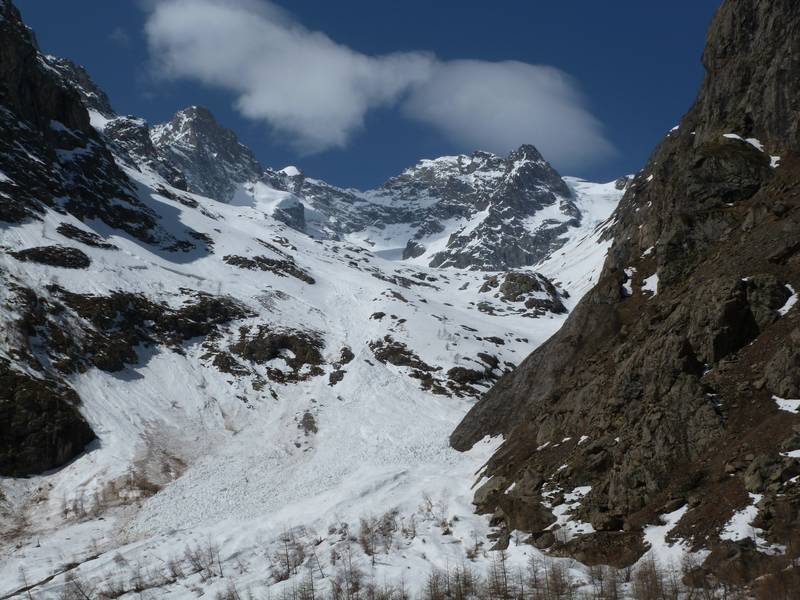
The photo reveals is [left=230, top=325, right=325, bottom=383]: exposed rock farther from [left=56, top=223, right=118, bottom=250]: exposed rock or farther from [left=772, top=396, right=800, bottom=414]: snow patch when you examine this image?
[left=772, top=396, right=800, bottom=414]: snow patch

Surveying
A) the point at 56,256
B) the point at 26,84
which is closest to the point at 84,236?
the point at 56,256

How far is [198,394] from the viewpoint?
163ft

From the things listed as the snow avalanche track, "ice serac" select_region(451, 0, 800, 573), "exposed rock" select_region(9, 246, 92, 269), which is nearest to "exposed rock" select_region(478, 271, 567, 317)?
the snow avalanche track

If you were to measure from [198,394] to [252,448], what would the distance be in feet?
30.8

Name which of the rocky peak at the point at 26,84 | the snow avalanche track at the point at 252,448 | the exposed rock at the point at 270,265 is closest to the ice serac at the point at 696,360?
the snow avalanche track at the point at 252,448

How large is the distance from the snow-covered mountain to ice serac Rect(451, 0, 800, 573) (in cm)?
246

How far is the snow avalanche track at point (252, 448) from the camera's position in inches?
995

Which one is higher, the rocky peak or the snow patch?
the rocky peak

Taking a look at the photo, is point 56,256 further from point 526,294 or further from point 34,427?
point 526,294

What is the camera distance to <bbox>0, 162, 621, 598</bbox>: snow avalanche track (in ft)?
82.9

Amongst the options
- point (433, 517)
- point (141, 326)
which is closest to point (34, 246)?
point (141, 326)

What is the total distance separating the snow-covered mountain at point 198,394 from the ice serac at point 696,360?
246cm

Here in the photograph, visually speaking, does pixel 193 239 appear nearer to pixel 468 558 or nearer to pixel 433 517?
pixel 433 517

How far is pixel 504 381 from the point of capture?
3881 cm
